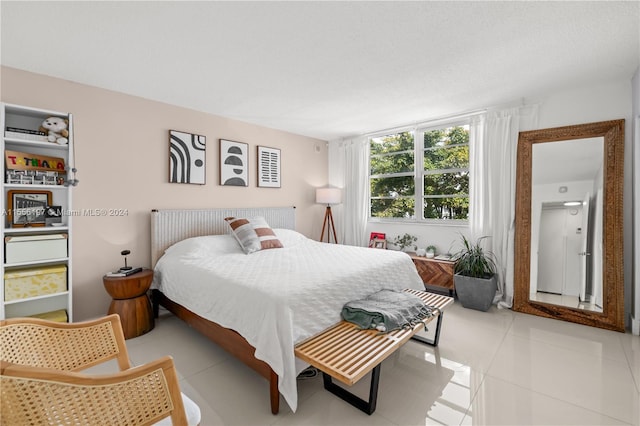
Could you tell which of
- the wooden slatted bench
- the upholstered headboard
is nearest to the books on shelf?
the upholstered headboard

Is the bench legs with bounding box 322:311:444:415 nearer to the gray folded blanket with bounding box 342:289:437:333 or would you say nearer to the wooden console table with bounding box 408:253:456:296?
the gray folded blanket with bounding box 342:289:437:333

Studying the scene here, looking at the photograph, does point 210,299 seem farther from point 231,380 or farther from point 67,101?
point 67,101

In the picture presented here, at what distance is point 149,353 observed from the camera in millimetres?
2510

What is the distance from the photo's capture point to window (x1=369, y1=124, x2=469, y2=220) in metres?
4.20

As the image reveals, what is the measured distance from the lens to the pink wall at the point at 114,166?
112 inches

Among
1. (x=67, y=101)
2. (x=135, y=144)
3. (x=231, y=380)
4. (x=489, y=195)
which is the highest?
(x=67, y=101)

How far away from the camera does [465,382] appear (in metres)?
2.07

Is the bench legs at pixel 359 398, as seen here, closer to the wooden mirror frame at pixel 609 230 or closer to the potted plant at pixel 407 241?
the wooden mirror frame at pixel 609 230

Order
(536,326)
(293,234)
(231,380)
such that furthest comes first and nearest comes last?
(293,234) → (536,326) → (231,380)

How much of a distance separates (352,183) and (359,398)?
3.83 metres

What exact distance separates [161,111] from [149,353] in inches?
103

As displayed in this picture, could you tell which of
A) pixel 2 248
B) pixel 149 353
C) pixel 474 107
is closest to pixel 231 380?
pixel 149 353

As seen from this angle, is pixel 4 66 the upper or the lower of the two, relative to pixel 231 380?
upper

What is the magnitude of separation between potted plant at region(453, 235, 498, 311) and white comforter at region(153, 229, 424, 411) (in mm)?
875
